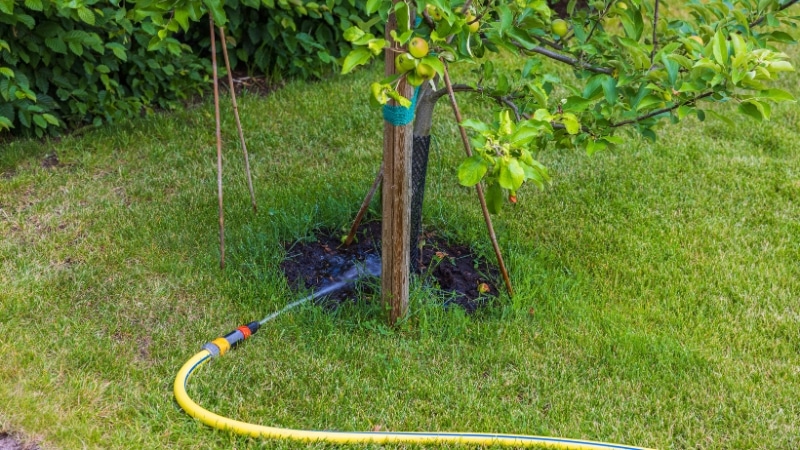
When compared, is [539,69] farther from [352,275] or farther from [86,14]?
[86,14]

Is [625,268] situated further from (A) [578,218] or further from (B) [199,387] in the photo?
(B) [199,387]

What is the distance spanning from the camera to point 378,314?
9.91 feet

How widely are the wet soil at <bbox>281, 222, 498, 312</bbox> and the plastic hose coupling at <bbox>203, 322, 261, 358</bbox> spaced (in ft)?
1.01

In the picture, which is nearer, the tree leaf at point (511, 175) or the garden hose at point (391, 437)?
the tree leaf at point (511, 175)

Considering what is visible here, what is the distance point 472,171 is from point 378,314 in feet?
3.25

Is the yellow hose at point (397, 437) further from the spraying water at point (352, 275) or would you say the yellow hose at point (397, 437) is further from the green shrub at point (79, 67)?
the green shrub at point (79, 67)

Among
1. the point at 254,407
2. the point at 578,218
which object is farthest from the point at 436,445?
the point at 578,218

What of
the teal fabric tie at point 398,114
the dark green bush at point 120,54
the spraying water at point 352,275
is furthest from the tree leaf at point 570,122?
the dark green bush at point 120,54

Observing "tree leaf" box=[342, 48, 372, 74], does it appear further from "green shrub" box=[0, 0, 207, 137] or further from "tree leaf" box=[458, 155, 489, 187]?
"green shrub" box=[0, 0, 207, 137]

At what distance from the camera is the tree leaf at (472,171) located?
2.19 metres

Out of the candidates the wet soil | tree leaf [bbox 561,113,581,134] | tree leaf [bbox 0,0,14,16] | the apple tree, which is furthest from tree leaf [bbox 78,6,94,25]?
tree leaf [bbox 561,113,581,134]

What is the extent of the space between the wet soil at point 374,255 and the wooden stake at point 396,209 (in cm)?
22

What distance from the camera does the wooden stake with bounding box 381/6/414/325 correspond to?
2643 millimetres

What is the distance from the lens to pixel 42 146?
4.14 m
